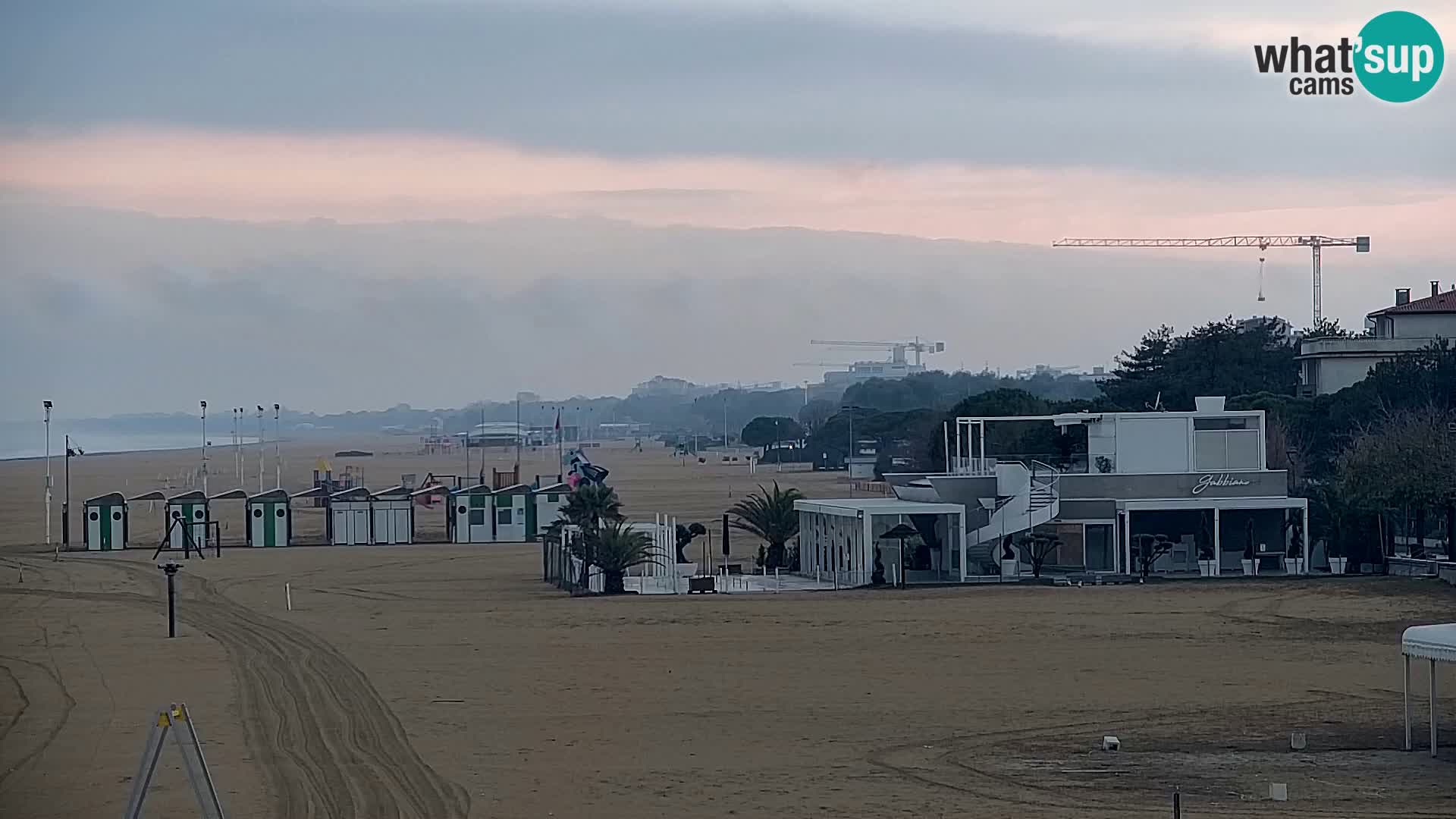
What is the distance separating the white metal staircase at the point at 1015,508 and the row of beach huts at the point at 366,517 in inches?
669

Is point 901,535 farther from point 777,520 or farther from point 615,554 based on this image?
point 777,520

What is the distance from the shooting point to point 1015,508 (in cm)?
3581

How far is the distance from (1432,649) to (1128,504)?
2081cm

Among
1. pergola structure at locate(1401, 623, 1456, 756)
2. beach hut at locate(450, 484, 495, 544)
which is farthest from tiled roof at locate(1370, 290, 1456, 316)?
pergola structure at locate(1401, 623, 1456, 756)

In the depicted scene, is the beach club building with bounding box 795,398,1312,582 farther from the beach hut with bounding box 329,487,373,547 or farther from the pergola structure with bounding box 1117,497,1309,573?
the beach hut with bounding box 329,487,373,547

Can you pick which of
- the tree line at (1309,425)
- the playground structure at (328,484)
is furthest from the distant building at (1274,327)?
the playground structure at (328,484)

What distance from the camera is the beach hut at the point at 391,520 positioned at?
1994 inches

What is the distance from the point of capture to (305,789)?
14.6 meters

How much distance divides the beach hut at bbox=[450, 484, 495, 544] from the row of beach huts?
0.02 meters

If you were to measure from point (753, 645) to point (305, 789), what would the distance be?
35.4 feet

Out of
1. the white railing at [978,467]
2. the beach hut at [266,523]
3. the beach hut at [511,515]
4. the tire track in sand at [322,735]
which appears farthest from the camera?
the beach hut at [511,515]

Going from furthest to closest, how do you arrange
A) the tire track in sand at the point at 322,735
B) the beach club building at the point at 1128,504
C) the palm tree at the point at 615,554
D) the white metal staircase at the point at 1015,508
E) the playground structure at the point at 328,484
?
1. the playground structure at the point at 328,484
2. the beach club building at the point at 1128,504
3. the white metal staircase at the point at 1015,508
4. the palm tree at the point at 615,554
5. the tire track in sand at the point at 322,735

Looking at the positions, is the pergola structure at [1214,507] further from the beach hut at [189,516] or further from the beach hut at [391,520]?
the beach hut at [189,516]

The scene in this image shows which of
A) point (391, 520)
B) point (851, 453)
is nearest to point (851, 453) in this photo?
point (851, 453)
